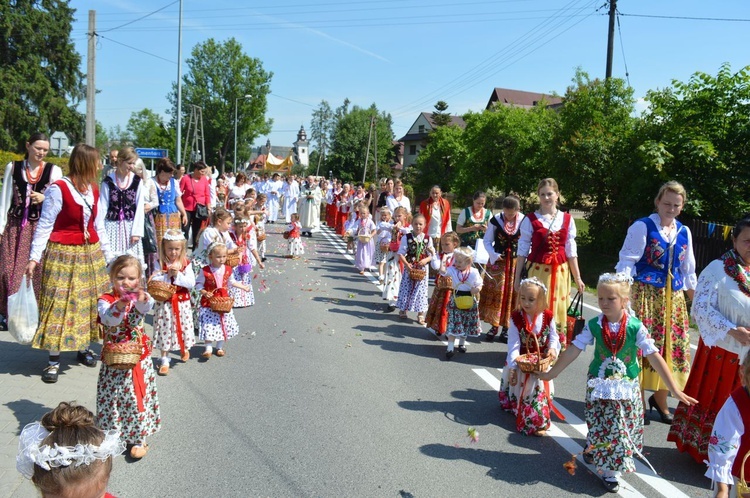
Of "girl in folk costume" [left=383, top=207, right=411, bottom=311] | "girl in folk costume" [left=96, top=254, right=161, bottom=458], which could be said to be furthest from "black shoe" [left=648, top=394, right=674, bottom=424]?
"girl in folk costume" [left=383, top=207, right=411, bottom=311]

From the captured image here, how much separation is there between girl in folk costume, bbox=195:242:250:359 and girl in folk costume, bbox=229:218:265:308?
200 centimetres

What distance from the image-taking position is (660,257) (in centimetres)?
567

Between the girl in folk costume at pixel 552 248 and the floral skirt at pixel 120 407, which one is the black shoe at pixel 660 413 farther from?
the floral skirt at pixel 120 407

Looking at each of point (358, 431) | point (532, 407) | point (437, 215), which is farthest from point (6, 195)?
point (437, 215)

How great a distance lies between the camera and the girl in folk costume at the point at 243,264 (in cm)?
1016

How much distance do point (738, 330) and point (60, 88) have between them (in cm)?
5693

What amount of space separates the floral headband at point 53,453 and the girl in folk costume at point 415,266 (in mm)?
7240

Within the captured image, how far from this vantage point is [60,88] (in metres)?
52.8

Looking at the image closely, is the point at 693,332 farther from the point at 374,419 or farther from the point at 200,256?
the point at 200,256

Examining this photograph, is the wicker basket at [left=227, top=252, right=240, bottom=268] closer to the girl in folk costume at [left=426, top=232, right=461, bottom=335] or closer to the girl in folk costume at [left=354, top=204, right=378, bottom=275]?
the girl in folk costume at [left=426, top=232, right=461, bottom=335]

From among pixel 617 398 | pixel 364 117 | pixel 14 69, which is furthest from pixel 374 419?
pixel 364 117

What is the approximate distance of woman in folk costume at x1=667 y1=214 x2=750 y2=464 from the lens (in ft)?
14.6

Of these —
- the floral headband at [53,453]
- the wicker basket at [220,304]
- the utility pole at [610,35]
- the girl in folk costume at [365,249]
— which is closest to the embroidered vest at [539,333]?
the wicker basket at [220,304]

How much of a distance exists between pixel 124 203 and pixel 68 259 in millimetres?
1391
